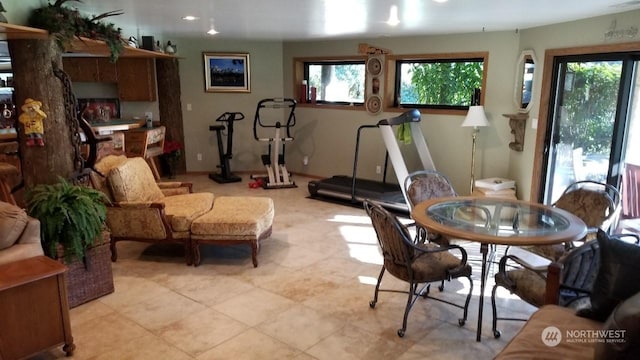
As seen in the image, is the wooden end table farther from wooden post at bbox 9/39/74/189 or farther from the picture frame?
the picture frame

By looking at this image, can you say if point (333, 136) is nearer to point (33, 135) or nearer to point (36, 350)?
point (33, 135)

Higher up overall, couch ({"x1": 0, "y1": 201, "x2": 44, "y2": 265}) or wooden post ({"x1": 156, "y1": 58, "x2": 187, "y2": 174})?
wooden post ({"x1": 156, "y1": 58, "x2": 187, "y2": 174})

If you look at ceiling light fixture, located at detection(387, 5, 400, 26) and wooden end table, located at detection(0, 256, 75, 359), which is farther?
ceiling light fixture, located at detection(387, 5, 400, 26)

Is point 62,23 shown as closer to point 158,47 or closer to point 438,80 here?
point 158,47

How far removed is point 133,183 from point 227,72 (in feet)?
12.9

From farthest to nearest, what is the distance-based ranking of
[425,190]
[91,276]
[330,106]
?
[330,106] → [425,190] → [91,276]

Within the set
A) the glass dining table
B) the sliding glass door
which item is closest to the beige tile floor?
the glass dining table

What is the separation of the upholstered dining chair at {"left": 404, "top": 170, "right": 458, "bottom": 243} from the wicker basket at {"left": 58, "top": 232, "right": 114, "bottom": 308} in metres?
2.40

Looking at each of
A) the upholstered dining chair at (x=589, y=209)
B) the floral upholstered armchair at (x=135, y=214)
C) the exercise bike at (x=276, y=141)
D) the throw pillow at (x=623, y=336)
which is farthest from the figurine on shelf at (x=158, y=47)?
the throw pillow at (x=623, y=336)

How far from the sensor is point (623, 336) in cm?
153

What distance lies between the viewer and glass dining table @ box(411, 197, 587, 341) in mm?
2635

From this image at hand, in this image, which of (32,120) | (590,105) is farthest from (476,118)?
(32,120)

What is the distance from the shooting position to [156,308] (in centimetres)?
316

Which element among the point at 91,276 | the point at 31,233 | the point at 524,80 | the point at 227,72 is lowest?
the point at 91,276
